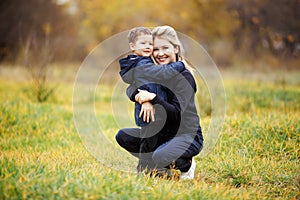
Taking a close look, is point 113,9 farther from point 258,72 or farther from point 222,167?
point 222,167

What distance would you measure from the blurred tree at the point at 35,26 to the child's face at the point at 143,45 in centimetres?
1374

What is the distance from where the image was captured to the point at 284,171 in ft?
13.7

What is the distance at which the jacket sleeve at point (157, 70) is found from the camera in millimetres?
3555

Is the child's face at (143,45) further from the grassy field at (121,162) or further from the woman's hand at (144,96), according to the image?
the grassy field at (121,162)

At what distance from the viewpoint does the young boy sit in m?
3.57

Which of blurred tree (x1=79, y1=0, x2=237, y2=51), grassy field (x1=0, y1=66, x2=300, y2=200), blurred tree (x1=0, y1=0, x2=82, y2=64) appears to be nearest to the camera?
grassy field (x1=0, y1=66, x2=300, y2=200)

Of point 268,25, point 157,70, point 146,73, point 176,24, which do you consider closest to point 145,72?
point 146,73

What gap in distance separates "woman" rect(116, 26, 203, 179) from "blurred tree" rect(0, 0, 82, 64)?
1377cm

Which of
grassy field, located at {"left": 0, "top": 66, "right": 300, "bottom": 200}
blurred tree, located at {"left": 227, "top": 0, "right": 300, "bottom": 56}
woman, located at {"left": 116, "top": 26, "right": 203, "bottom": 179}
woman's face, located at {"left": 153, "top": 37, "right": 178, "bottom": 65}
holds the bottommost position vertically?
grassy field, located at {"left": 0, "top": 66, "right": 300, "bottom": 200}

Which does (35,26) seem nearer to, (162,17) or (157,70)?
(162,17)

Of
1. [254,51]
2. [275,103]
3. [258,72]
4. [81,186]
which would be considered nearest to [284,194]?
[81,186]

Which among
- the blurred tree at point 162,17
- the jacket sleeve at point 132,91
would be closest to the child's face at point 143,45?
the jacket sleeve at point 132,91

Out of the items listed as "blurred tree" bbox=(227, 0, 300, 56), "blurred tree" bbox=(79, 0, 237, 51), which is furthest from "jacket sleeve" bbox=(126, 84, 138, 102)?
"blurred tree" bbox=(79, 0, 237, 51)

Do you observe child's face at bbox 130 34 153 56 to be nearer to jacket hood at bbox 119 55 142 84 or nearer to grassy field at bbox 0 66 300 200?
jacket hood at bbox 119 55 142 84
